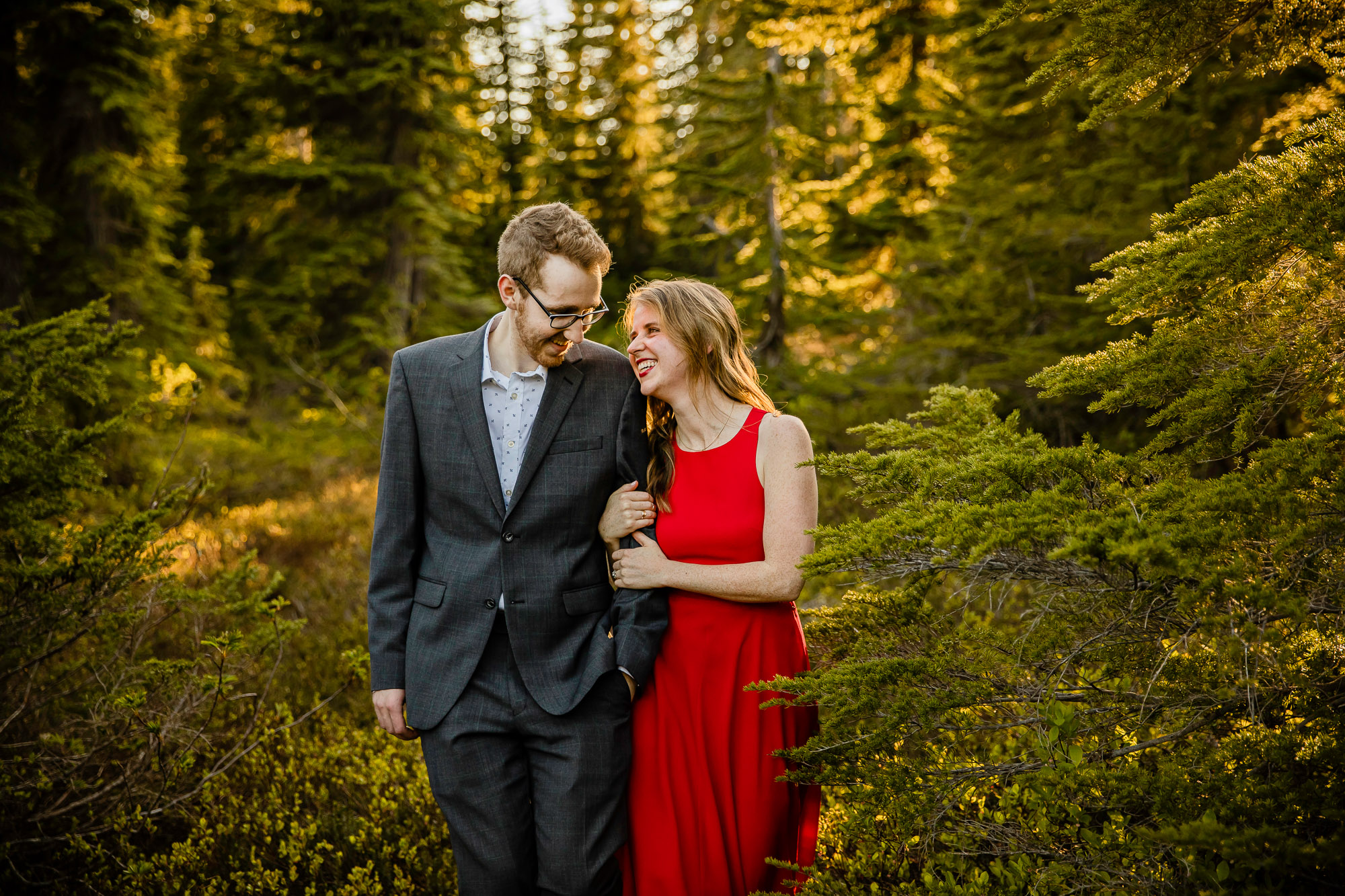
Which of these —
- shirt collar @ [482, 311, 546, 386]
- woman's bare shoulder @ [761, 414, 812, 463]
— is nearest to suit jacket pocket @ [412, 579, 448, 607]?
shirt collar @ [482, 311, 546, 386]

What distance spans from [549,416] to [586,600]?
0.71 meters

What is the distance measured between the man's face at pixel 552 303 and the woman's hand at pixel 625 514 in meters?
0.57

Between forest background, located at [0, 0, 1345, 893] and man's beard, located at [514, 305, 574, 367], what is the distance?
1.20 meters

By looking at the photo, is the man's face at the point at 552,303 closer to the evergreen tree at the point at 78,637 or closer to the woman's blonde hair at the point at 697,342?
the woman's blonde hair at the point at 697,342

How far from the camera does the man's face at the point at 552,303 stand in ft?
9.94

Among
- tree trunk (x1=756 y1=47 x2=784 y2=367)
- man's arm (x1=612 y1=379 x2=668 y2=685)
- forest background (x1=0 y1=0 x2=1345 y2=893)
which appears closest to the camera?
forest background (x1=0 y1=0 x2=1345 y2=893)

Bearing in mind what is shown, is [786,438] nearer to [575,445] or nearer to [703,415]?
[703,415]

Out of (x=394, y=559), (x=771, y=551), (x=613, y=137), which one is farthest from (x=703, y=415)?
(x=613, y=137)

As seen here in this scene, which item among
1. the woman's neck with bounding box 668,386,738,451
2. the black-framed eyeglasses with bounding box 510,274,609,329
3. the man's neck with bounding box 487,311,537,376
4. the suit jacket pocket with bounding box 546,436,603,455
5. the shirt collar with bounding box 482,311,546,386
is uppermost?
the black-framed eyeglasses with bounding box 510,274,609,329

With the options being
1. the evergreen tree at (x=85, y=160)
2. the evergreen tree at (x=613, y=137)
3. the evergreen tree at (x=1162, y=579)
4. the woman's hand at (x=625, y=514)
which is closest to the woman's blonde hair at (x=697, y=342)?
the woman's hand at (x=625, y=514)

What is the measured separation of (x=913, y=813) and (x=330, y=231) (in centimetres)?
1550

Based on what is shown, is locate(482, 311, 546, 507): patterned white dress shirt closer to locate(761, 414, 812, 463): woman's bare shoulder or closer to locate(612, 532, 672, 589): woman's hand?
locate(612, 532, 672, 589): woman's hand

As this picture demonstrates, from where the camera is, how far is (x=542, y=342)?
310cm

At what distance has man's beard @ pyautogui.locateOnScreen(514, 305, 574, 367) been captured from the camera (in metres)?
3.09
